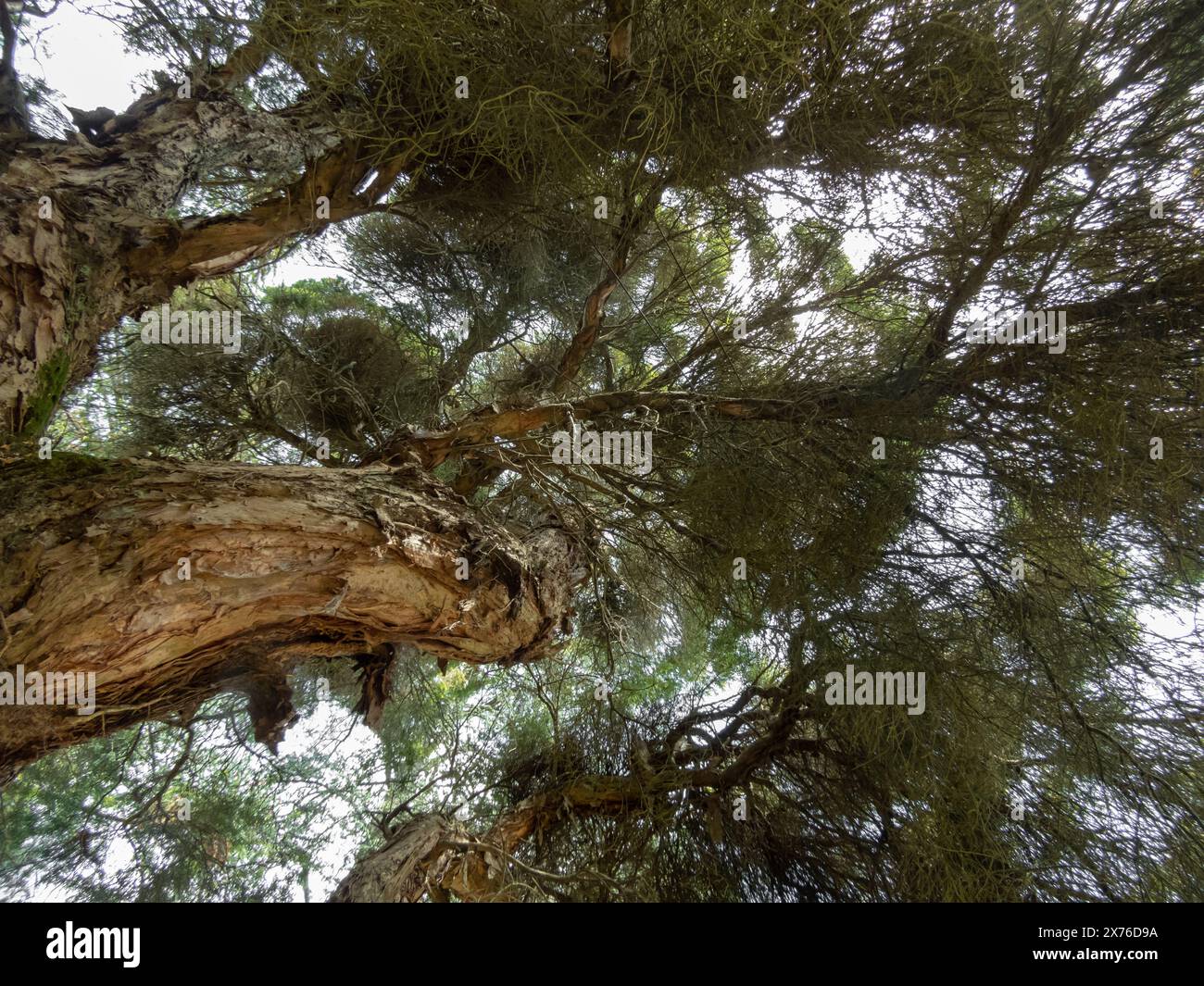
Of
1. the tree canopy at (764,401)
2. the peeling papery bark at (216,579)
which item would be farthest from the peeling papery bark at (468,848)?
the peeling papery bark at (216,579)

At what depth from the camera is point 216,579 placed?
1854 millimetres

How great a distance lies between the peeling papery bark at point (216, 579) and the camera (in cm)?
165

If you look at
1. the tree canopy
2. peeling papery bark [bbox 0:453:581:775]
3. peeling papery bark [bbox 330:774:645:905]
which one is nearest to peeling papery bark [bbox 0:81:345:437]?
the tree canopy

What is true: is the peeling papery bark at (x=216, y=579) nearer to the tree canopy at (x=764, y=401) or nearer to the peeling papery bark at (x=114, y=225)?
the tree canopy at (x=764, y=401)

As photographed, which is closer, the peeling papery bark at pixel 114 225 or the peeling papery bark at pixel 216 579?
the peeling papery bark at pixel 216 579

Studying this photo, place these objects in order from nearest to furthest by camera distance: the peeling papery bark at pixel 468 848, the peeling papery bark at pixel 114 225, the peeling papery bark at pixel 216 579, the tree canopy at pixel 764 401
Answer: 1. the peeling papery bark at pixel 216 579
2. the peeling papery bark at pixel 114 225
3. the tree canopy at pixel 764 401
4. the peeling papery bark at pixel 468 848

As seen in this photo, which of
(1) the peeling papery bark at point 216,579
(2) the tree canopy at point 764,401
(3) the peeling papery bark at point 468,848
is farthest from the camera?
(3) the peeling papery bark at point 468,848

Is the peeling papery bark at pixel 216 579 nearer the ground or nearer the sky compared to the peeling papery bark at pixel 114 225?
nearer the ground

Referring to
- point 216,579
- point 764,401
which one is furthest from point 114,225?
point 764,401

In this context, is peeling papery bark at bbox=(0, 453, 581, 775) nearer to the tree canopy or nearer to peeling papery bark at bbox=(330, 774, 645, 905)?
the tree canopy

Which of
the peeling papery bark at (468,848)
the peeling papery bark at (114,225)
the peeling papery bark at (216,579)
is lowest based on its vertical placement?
the peeling papery bark at (468,848)

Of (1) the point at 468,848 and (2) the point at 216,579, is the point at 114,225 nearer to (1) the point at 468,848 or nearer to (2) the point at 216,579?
(2) the point at 216,579

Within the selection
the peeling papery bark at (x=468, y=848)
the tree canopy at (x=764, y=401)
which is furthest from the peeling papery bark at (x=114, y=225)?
the peeling papery bark at (x=468, y=848)

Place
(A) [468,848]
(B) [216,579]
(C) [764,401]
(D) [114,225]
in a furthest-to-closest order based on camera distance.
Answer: (C) [764,401] < (A) [468,848] < (D) [114,225] < (B) [216,579]
